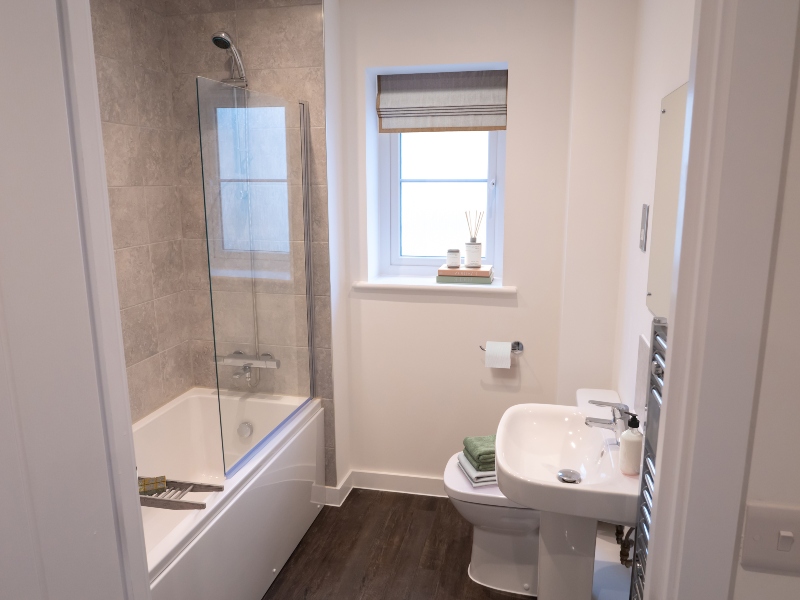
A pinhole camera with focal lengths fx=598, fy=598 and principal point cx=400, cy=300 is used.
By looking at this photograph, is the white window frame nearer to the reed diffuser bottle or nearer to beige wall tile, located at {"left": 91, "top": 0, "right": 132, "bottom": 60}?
the reed diffuser bottle

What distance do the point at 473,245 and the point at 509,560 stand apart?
4.63 ft

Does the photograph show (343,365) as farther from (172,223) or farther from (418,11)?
(418,11)

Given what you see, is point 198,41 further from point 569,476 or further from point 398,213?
point 569,476

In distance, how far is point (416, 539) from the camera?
2709 mm

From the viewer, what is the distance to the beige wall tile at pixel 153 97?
8.36 feet

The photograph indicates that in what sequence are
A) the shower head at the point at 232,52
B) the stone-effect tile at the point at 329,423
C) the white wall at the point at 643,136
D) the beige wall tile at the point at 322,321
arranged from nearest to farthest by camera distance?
the white wall at the point at 643,136 → the shower head at the point at 232,52 → the beige wall tile at the point at 322,321 → the stone-effect tile at the point at 329,423

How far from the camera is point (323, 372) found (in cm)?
285

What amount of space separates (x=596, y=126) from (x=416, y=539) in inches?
76.7

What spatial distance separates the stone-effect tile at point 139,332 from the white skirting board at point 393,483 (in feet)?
3.80

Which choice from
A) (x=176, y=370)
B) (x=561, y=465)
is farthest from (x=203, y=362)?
(x=561, y=465)

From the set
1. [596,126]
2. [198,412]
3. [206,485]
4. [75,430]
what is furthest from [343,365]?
[75,430]

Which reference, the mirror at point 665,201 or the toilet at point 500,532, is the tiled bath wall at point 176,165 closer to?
the toilet at point 500,532

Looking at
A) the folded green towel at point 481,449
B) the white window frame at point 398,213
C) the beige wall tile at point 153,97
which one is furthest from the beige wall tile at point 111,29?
the folded green towel at point 481,449

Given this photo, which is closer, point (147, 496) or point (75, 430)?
point (75, 430)
